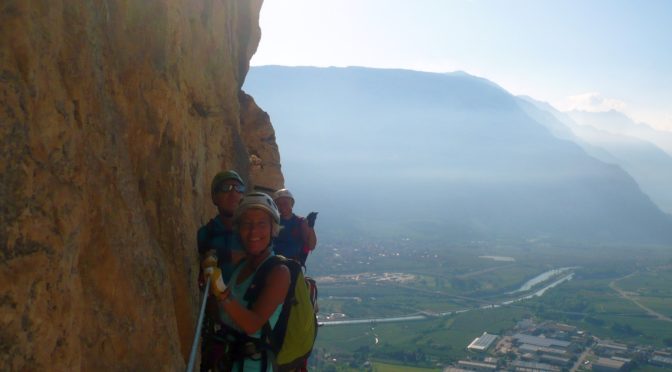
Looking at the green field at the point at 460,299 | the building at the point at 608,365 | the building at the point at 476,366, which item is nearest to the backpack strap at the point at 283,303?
the green field at the point at 460,299

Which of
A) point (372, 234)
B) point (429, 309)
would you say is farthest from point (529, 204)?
point (429, 309)

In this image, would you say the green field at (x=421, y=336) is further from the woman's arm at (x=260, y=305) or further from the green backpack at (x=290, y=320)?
the woman's arm at (x=260, y=305)

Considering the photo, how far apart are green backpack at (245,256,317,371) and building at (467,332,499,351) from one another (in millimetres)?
54740

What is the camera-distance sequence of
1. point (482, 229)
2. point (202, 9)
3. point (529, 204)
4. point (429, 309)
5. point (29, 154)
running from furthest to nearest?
point (529, 204) → point (482, 229) → point (429, 309) → point (202, 9) → point (29, 154)

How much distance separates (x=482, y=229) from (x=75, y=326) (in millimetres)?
165982

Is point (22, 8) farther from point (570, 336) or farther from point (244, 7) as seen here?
point (570, 336)

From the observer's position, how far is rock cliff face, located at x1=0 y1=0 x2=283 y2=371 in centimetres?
345

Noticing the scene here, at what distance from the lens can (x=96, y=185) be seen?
4398 mm

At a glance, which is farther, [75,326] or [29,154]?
[75,326]

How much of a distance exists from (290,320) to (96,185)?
5.39 ft

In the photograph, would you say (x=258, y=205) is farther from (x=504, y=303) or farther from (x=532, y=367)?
(x=504, y=303)

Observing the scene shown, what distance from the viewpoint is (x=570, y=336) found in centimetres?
6238

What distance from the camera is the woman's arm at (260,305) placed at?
4.12m

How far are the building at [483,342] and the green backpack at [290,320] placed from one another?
5474cm
